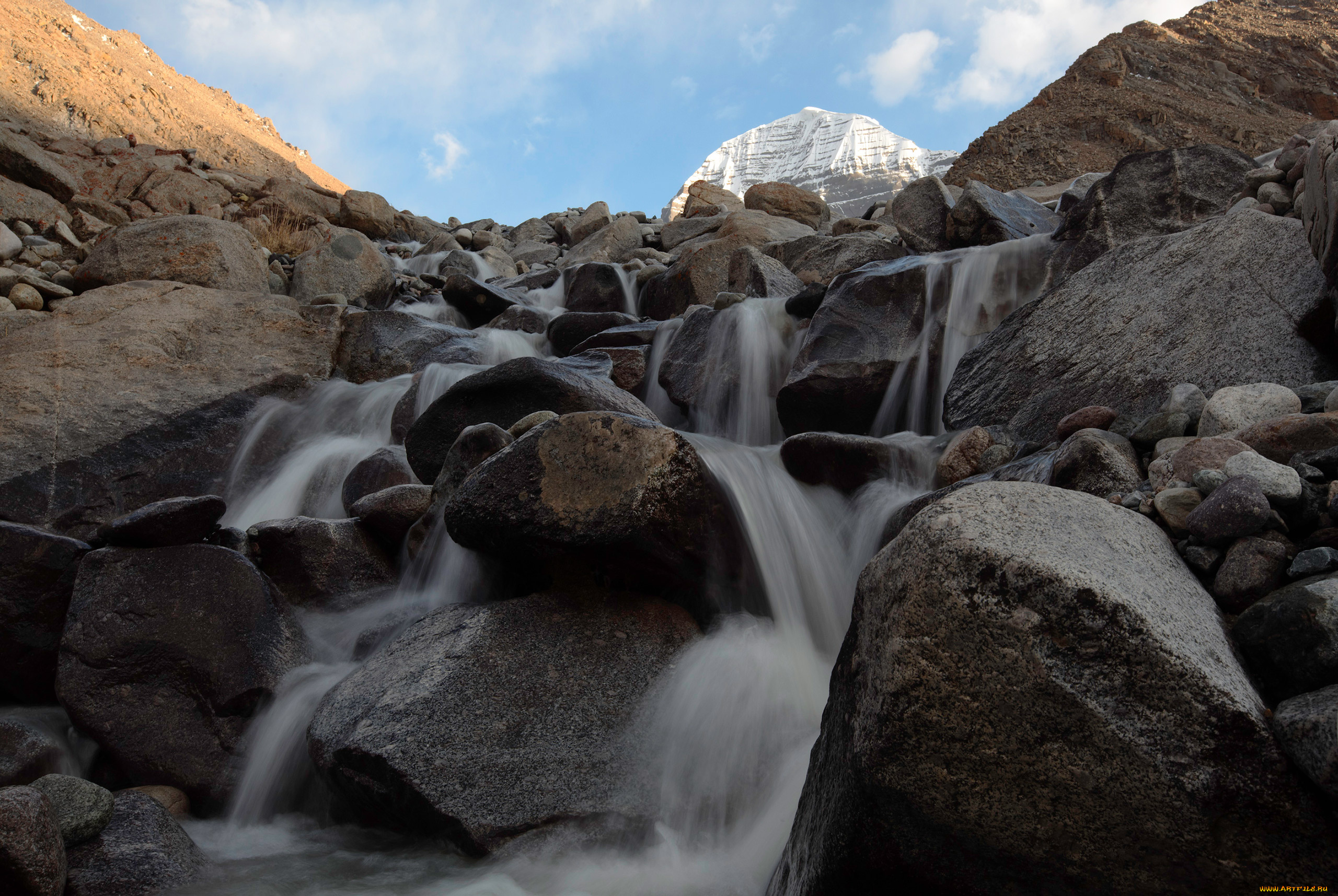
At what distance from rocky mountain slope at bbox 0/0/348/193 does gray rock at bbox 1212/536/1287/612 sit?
18.4 metres

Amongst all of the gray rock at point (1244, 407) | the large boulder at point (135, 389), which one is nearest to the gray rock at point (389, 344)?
the large boulder at point (135, 389)

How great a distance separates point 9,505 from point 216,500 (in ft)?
7.45

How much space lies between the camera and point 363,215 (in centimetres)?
1549

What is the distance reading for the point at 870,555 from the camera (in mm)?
Result: 3932

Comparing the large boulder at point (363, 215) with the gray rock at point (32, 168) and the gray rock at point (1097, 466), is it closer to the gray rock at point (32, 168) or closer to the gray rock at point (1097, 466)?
the gray rock at point (32, 168)

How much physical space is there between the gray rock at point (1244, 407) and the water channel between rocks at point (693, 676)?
1486 mm

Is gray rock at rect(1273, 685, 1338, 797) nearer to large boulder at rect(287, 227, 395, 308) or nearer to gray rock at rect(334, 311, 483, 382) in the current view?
gray rock at rect(334, 311, 483, 382)

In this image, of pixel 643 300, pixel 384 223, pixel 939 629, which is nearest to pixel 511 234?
pixel 384 223

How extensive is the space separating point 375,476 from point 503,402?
1.03 metres

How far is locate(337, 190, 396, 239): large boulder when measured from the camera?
50.5ft

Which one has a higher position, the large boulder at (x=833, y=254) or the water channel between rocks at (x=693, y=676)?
the large boulder at (x=833, y=254)

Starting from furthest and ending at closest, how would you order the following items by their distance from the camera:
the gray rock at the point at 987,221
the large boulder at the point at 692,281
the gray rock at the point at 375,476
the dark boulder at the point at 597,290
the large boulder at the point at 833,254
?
the dark boulder at the point at 597,290
the large boulder at the point at 692,281
the large boulder at the point at 833,254
the gray rock at the point at 987,221
the gray rock at the point at 375,476

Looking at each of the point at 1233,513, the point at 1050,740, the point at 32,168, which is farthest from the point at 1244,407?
the point at 32,168

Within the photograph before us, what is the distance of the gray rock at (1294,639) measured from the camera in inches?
62.9
